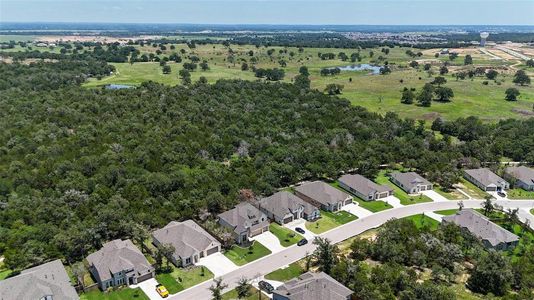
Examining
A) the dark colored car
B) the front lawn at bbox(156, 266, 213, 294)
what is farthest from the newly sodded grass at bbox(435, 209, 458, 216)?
the front lawn at bbox(156, 266, 213, 294)

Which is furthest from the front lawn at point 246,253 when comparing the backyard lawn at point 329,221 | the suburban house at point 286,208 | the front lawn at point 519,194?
the front lawn at point 519,194

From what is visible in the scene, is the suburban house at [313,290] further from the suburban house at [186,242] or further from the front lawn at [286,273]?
the suburban house at [186,242]

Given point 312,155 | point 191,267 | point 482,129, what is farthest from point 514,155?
point 191,267

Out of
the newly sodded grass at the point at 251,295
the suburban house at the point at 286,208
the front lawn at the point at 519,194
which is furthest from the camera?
the front lawn at the point at 519,194

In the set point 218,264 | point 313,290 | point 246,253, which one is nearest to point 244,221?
point 246,253

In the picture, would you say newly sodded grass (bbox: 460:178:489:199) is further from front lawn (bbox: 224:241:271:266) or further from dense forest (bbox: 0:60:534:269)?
front lawn (bbox: 224:241:271:266)

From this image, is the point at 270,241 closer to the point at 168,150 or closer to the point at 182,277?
the point at 182,277

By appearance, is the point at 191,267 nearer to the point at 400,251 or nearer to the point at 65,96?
the point at 400,251
